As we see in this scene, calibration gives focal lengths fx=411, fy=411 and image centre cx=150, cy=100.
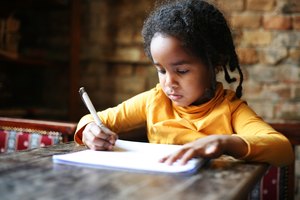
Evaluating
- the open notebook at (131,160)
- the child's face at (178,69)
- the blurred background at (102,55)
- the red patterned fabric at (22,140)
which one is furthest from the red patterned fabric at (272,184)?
the blurred background at (102,55)

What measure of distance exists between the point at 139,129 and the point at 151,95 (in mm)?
137

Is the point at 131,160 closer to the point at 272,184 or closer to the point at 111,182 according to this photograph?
the point at 111,182

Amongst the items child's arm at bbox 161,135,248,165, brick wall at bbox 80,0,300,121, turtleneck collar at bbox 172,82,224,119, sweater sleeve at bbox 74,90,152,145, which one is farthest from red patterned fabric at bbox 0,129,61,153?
brick wall at bbox 80,0,300,121

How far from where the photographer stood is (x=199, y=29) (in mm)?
1065

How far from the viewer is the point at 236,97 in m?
1.13

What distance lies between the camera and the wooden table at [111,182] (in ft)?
1.77

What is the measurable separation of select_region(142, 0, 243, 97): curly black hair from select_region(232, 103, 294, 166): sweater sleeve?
6.7 inches

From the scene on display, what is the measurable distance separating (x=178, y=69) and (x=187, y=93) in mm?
74

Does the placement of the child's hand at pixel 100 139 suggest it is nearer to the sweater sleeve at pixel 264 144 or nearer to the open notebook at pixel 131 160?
the open notebook at pixel 131 160

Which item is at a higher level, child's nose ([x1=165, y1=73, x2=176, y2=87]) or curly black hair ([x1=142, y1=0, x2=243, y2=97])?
curly black hair ([x1=142, y1=0, x2=243, y2=97])

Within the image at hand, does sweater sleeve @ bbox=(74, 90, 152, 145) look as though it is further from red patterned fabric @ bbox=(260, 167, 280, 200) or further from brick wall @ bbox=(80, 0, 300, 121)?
brick wall @ bbox=(80, 0, 300, 121)

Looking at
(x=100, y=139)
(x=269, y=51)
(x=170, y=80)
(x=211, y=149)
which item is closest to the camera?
(x=211, y=149)

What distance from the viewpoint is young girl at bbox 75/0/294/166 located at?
1008mm

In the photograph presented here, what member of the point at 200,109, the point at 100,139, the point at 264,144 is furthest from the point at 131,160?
the point at 200,109
